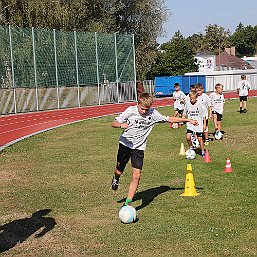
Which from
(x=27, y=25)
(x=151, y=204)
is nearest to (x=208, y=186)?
(x=151, y=204)

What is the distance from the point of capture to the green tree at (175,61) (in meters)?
75.5

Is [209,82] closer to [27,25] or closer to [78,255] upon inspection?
[27,25]

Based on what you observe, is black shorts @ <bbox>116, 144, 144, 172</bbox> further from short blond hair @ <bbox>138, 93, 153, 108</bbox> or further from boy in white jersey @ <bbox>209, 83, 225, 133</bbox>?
boy in white jersey @ <bbox>209, 83, 225, 133</bbox>

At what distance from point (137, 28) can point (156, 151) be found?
A: 42152mm

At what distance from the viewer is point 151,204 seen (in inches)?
333

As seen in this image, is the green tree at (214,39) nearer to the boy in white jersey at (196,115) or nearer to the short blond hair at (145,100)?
the boy in white jersey at (196,115)

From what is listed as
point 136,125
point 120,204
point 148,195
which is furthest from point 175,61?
point 136,125

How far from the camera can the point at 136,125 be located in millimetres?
8227

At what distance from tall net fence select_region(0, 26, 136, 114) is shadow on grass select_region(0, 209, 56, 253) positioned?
25.7m

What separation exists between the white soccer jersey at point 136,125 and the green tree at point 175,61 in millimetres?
65316

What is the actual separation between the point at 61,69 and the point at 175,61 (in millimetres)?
42344

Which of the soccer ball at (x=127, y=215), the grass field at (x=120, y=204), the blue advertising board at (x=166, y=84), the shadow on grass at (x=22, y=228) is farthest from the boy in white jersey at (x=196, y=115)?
the blue advertising board at (x=166, y=84)

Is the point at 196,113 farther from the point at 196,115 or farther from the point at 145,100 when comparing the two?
the point at 145,100

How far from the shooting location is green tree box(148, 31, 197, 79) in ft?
248
